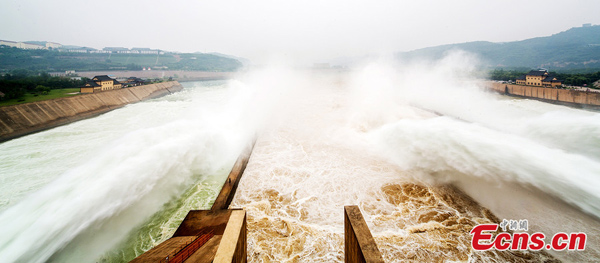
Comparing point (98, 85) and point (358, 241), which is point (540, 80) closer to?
point (358, 241)

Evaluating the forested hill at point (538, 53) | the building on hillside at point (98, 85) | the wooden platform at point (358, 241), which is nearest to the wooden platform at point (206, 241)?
the wooden platform at point (358, 241)

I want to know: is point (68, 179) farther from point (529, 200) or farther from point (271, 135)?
point (529, 200)

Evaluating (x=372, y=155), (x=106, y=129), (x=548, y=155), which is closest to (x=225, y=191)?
(x=372, y=155)

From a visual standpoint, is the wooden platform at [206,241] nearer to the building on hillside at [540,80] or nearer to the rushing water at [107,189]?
the rushing water at [107,189]

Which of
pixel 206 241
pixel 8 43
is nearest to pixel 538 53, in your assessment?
pixel 206 241

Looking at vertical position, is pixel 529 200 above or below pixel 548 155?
below

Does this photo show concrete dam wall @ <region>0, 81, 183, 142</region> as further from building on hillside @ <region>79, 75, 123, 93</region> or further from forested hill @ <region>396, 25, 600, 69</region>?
forested hill @ <region>396, 25, 600, 69</region>

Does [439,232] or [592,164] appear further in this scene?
[592,164]
